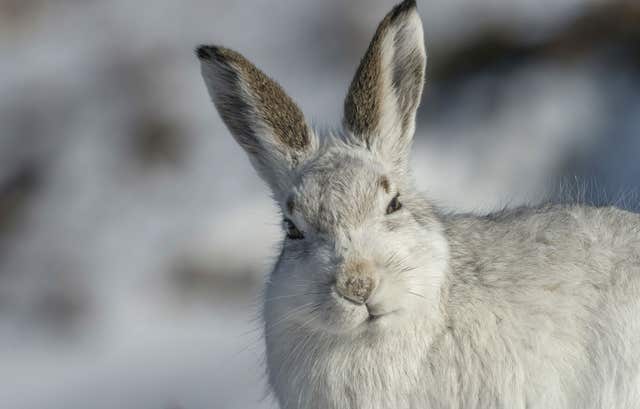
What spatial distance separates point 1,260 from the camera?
743 cm

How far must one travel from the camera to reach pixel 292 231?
13.6 feet

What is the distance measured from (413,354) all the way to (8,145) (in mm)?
4204

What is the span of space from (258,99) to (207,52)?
9.7 inches

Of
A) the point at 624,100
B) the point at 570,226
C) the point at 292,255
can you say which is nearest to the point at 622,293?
the point at 570,226

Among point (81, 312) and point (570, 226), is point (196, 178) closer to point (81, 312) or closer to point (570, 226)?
point (81, 312)

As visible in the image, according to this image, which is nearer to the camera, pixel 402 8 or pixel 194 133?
pixel 402 8

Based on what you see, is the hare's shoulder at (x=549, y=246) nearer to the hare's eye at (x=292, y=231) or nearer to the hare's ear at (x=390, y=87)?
the hare's ear at (x=390, y=87)

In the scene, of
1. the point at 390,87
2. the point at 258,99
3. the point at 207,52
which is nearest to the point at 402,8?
the point at 390,87

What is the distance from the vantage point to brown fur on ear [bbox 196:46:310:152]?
431cm

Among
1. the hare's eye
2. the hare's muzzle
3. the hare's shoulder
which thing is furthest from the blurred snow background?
the hare's muzzle

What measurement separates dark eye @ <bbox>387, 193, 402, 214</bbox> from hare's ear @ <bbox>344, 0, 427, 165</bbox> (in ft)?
0.94

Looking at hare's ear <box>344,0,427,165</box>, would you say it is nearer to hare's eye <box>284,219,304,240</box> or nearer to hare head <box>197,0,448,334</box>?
hare head <box>197,0,448,334</box>

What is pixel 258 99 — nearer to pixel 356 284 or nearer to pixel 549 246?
pixel 356 284


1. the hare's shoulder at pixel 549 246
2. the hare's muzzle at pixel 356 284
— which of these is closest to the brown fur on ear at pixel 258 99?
the hare's shoulder at pixel 549 246
